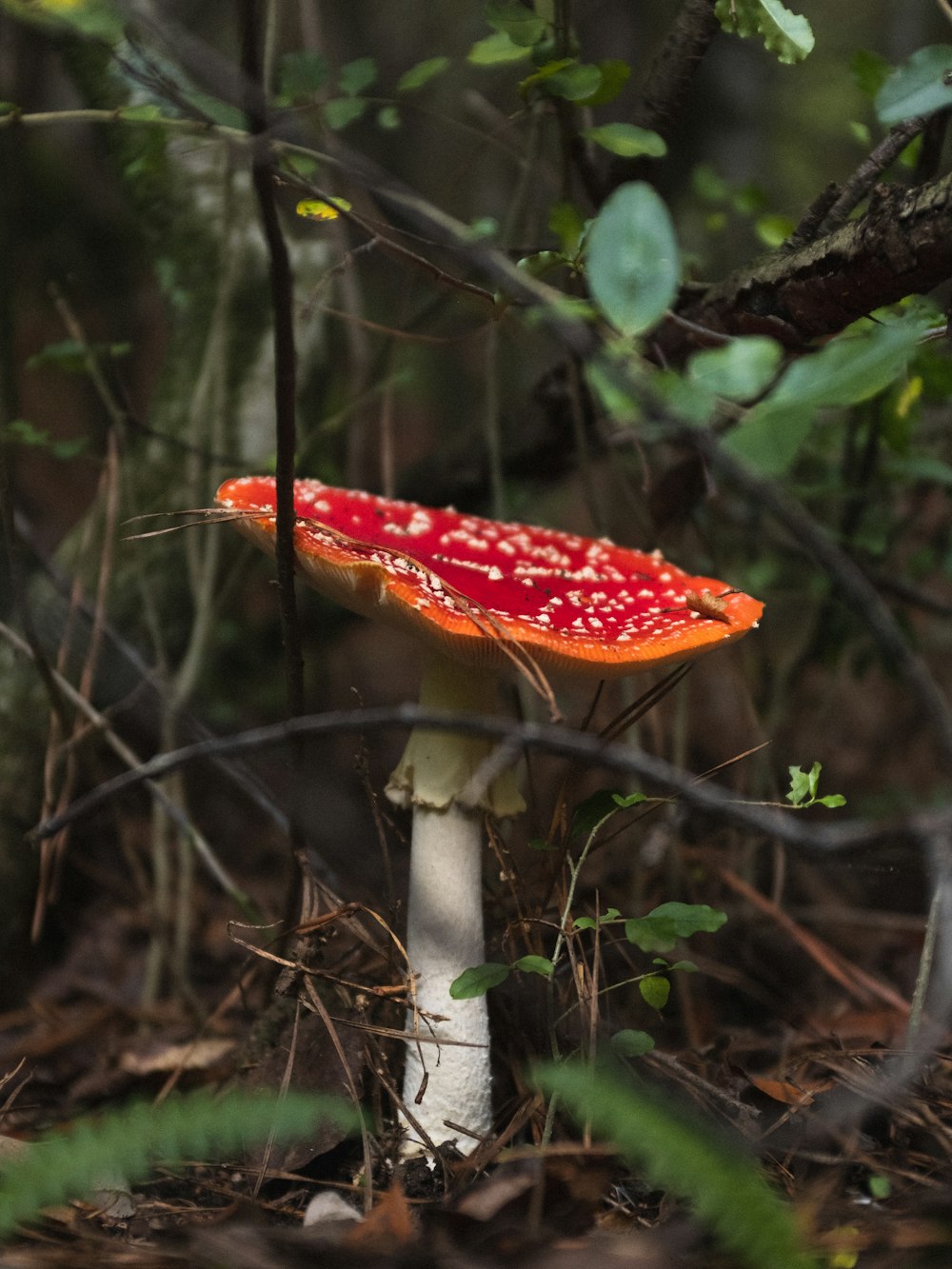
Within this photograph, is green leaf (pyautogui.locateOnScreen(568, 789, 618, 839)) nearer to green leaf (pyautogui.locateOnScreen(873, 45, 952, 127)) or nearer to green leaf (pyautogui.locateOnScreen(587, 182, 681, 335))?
green leaf (pyautogui.locateOnScreen(587, 182, 681, 335))

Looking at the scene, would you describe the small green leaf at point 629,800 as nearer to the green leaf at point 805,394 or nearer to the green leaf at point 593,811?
the green leaf at point 593,811

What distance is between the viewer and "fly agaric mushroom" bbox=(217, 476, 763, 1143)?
72.2 inches

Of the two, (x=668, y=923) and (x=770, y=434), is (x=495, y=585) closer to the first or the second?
(x=668, y=923)

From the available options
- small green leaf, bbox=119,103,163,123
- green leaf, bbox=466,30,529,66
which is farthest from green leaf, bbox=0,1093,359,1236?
green leaf, bbox=466,30,529,66

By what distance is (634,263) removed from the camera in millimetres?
1262

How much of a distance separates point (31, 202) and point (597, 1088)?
5.10 metres

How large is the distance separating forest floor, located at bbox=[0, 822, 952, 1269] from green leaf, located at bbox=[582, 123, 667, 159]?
1826 millimetres

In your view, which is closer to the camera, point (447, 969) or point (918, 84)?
point (918, 84)

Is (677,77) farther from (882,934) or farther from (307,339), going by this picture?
(882,934)

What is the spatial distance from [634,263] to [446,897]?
1.47m

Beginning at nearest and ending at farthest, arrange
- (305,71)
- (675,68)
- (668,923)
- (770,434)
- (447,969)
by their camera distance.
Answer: (770,434) < (668,923) < (447,969) < (675,68) < (305,71)

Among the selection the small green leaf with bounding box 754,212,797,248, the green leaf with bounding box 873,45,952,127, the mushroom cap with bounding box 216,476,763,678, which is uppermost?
the small green leaf with bounding box 754,212,797,248

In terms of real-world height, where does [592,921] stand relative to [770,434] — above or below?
below

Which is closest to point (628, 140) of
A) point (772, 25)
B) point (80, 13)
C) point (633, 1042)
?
point (772, 25)
